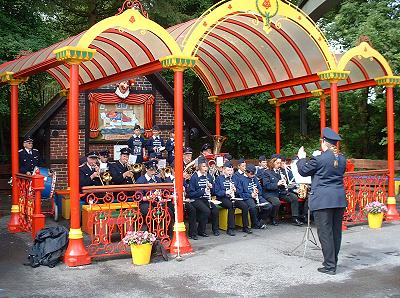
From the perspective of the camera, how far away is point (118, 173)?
10953 mm

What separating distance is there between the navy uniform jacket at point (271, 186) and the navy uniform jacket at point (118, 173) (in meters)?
2.83

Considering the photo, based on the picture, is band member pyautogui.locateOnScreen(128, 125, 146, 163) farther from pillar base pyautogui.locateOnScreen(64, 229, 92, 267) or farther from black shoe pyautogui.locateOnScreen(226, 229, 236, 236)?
pillar base pyautogui.locateOnScreen(64, 229, 92, 267)

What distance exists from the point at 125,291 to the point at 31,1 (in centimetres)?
1184

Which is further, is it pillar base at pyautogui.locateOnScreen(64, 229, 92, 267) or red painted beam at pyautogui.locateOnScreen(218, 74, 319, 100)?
red painted beam at pyautogui.locateOnScreen(218, 74, 319, 100)

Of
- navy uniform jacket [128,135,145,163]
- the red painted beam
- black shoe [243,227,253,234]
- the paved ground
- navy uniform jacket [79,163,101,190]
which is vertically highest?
the red painted beam

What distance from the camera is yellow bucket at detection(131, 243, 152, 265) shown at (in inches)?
305

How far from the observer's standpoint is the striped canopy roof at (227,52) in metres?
8.69

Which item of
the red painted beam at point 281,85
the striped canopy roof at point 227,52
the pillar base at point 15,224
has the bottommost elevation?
the pillar base at point 15,224

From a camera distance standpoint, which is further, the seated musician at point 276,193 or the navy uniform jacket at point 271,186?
→ the navy uniform jacket at point 271,186

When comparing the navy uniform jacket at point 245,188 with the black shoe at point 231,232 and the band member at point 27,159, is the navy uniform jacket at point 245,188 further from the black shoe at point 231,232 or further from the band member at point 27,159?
the band member at point 27,159

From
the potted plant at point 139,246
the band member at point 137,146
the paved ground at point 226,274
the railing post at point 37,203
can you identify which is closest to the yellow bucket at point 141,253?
the potted plant at point 139,246

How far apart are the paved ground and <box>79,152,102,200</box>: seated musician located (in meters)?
1.85

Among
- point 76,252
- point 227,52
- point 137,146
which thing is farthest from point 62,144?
point 76,252

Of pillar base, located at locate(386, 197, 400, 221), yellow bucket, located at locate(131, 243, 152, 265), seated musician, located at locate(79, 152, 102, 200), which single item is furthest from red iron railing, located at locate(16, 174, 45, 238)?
pillar base, located at locate(386, 197, 400, 221)
